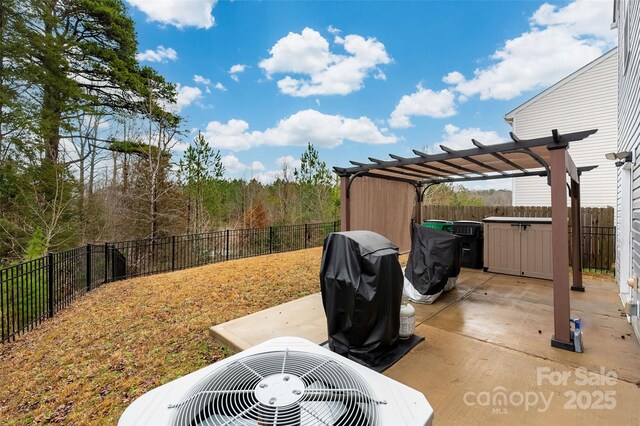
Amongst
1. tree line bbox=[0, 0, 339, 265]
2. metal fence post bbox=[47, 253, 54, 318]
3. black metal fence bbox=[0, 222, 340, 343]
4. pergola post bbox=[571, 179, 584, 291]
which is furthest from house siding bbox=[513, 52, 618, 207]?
metal fence post bbox=[47, 253, 54, 318]

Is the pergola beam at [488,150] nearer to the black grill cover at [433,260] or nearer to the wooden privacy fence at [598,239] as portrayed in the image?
the black grill cover at [433,260]

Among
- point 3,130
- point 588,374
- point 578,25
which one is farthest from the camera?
point 578,25

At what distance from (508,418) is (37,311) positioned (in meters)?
6.43

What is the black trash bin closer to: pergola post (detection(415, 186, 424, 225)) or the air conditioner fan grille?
pergola post (detection(415, 186, 424, 225))

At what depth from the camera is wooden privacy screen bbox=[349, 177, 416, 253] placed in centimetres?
534

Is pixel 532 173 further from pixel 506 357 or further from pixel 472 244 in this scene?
pixel 506 357

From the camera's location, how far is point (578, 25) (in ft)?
26.7

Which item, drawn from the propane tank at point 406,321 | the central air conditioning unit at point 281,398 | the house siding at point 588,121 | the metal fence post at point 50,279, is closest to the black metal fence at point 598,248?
the house siding at point 588,121

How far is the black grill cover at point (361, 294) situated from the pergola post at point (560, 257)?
1.78m

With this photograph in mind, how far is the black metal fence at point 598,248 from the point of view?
6.91 metres

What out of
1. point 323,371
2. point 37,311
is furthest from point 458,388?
point 37,311

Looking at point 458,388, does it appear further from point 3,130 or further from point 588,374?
point 3,130

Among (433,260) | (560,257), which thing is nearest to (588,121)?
(433,260)

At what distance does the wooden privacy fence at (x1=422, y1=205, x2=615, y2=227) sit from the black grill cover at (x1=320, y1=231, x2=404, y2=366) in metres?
7.51
